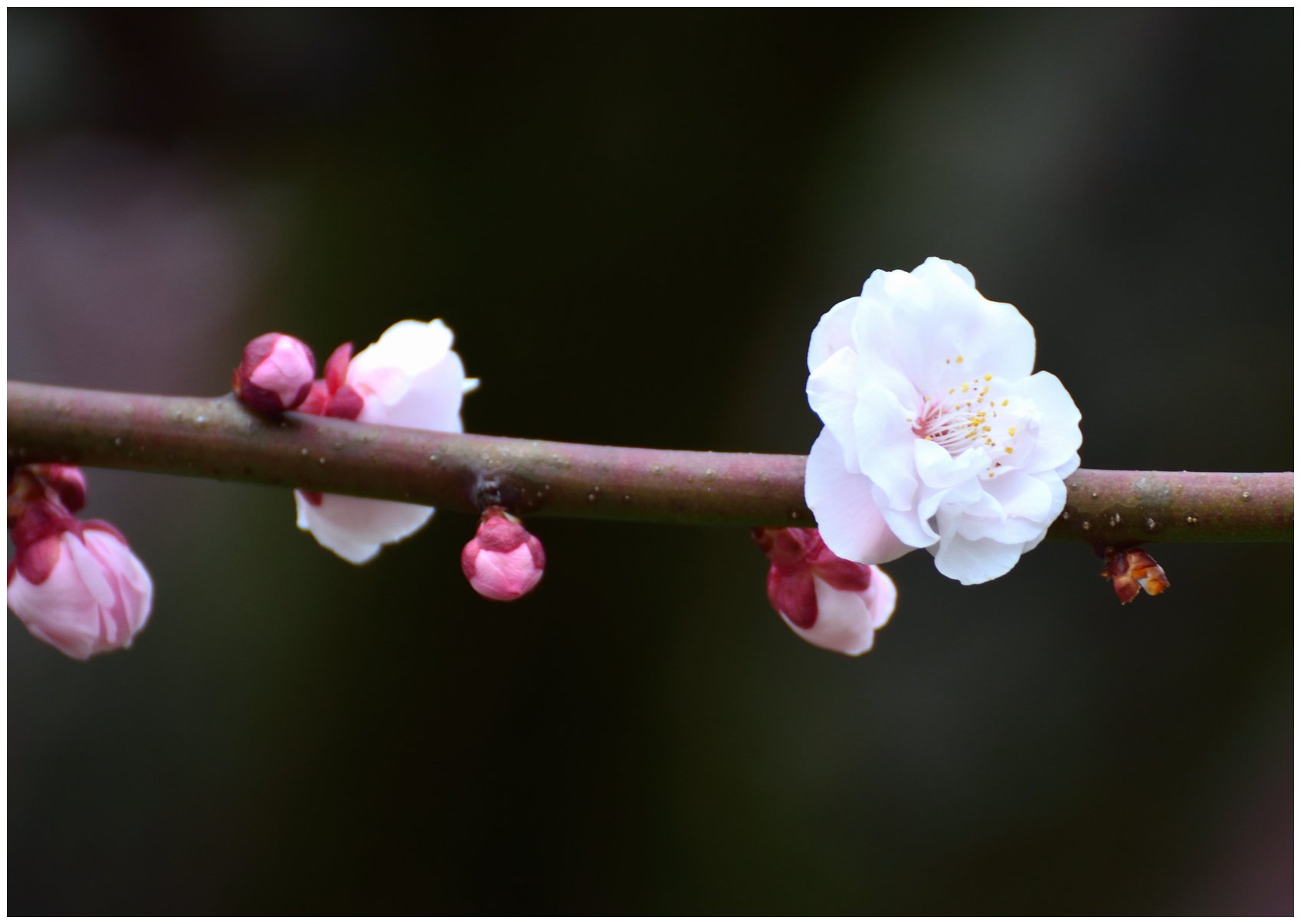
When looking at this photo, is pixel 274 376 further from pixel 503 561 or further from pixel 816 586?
pixel 816 586

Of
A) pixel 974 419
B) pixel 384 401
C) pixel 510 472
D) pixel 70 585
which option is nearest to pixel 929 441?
pixel 974 419

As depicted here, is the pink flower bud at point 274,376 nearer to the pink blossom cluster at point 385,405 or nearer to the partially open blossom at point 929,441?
the pink blossom cluster at point 385,405

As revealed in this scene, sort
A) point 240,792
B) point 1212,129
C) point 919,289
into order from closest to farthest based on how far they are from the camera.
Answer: point 919,289
point 1212,129
point 240,792

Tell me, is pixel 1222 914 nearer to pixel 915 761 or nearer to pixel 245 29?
pixel 915 761

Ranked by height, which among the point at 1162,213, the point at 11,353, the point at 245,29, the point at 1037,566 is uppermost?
the point at 245,29

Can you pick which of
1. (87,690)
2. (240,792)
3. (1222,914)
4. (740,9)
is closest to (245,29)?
(740,9)

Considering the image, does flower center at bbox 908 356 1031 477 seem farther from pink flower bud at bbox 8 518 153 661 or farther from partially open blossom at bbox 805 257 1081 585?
pink flower bud at bbox 8 518 153 661

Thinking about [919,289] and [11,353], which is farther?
[11,353]
